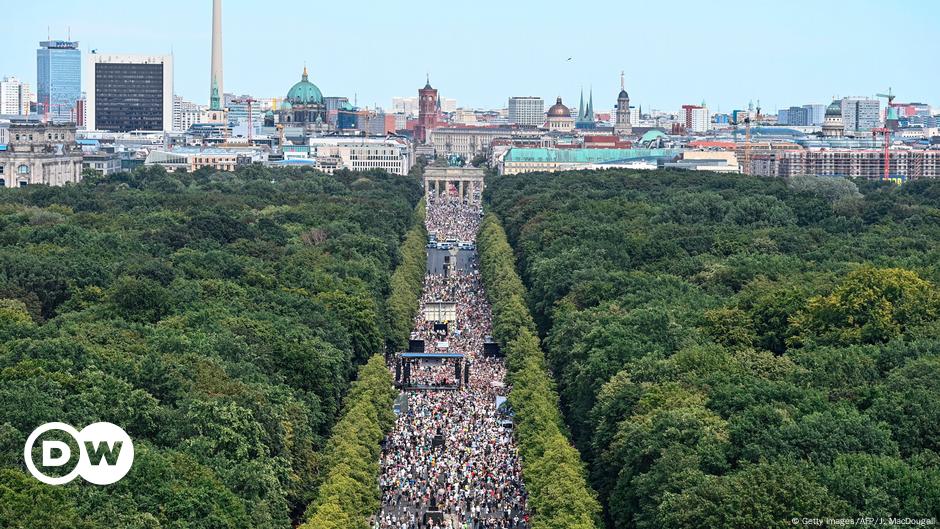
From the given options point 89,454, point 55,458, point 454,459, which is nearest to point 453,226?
point 454,459

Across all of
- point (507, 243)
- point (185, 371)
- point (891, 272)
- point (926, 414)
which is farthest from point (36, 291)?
point (507, 243)

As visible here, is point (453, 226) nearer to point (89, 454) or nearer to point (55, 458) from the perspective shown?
point (89, 454)

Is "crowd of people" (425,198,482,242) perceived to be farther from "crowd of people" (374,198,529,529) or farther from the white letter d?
the white letter d

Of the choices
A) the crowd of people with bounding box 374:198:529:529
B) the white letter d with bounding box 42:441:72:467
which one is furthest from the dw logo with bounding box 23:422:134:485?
the crowd of people with bounding box 374:198:529:529

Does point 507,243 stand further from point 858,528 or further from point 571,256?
point 858,528

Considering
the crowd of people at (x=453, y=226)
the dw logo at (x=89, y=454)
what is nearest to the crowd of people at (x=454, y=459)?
the dw logo at (x=89, y=454)

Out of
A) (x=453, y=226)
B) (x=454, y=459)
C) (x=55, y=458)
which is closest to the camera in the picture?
(x=55, y=458)
